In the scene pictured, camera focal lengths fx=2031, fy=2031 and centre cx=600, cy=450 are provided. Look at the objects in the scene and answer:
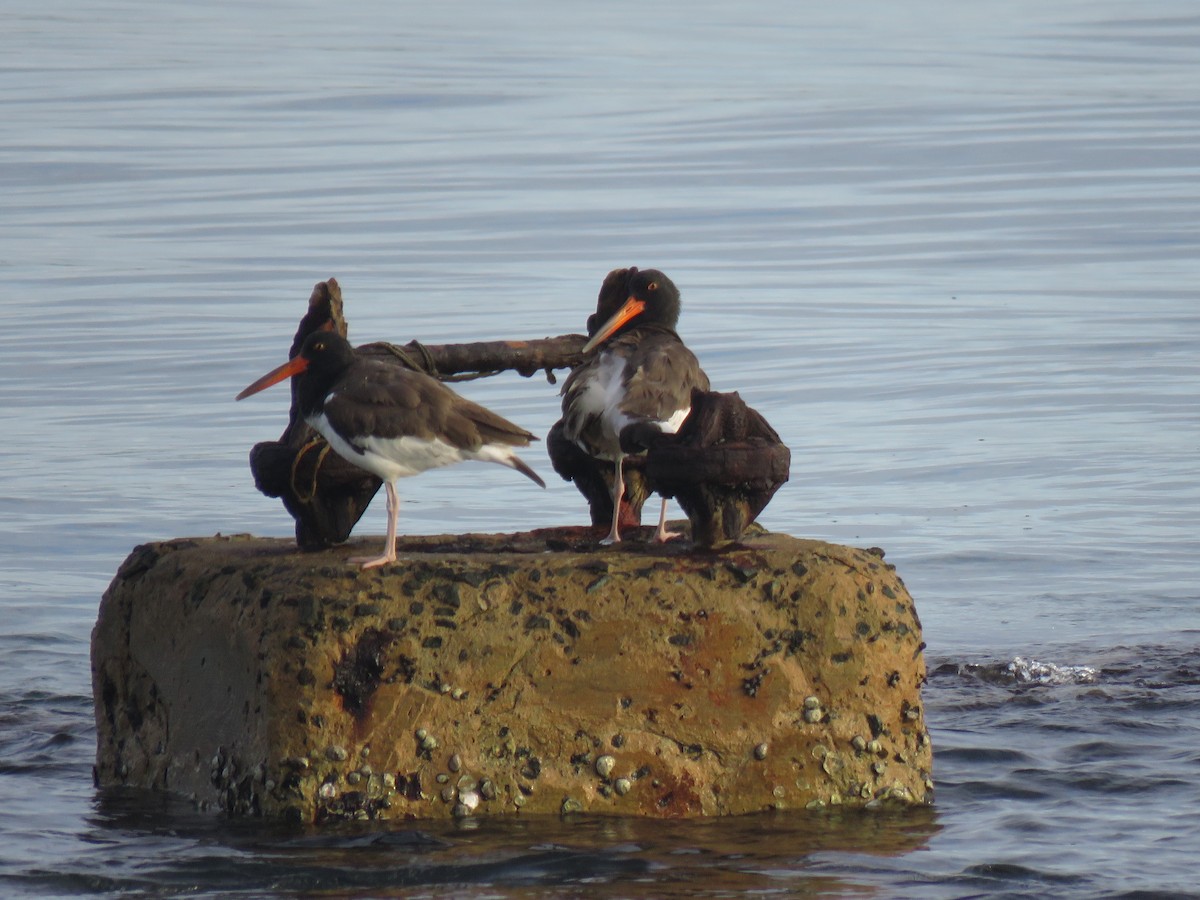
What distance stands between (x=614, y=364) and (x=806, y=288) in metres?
10.1

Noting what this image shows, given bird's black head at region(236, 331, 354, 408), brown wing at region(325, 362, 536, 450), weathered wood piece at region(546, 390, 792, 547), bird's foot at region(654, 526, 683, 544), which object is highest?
bird's black head at region(236, 331, 354, 408)

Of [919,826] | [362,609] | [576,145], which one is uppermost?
[576,145]

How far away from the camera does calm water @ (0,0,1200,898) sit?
16.2 feet

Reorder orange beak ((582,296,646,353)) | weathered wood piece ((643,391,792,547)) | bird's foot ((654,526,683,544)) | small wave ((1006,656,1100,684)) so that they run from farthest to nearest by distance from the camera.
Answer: small wave ((1006,656,1100,684)), orange beak ((582,296,646,353)), bird's foot ((654,526,683,544)), weathered wood piece ((643,391,792,547))

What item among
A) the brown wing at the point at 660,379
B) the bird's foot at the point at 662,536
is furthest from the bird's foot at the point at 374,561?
the brown wing at the point at 660,379

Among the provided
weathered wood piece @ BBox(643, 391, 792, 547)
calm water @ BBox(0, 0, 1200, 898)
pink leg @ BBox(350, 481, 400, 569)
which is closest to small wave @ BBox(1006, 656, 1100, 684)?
calm water @ BBox(0, 0, 1200, 898)

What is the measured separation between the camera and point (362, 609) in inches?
186

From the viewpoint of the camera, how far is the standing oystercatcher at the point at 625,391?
562 cm

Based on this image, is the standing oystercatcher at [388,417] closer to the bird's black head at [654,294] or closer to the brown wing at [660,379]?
the brown wing at [660,379]

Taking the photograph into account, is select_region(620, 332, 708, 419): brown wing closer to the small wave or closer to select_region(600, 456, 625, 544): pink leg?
select_region(600, 456, 625, 544): pink leg

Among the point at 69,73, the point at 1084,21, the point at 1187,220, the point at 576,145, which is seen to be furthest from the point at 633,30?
the point at 1187,220

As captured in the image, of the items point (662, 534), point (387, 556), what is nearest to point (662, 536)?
point (662, 534)

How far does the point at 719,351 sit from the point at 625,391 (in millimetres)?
7606

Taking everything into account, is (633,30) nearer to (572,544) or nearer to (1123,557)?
(1123,557)
